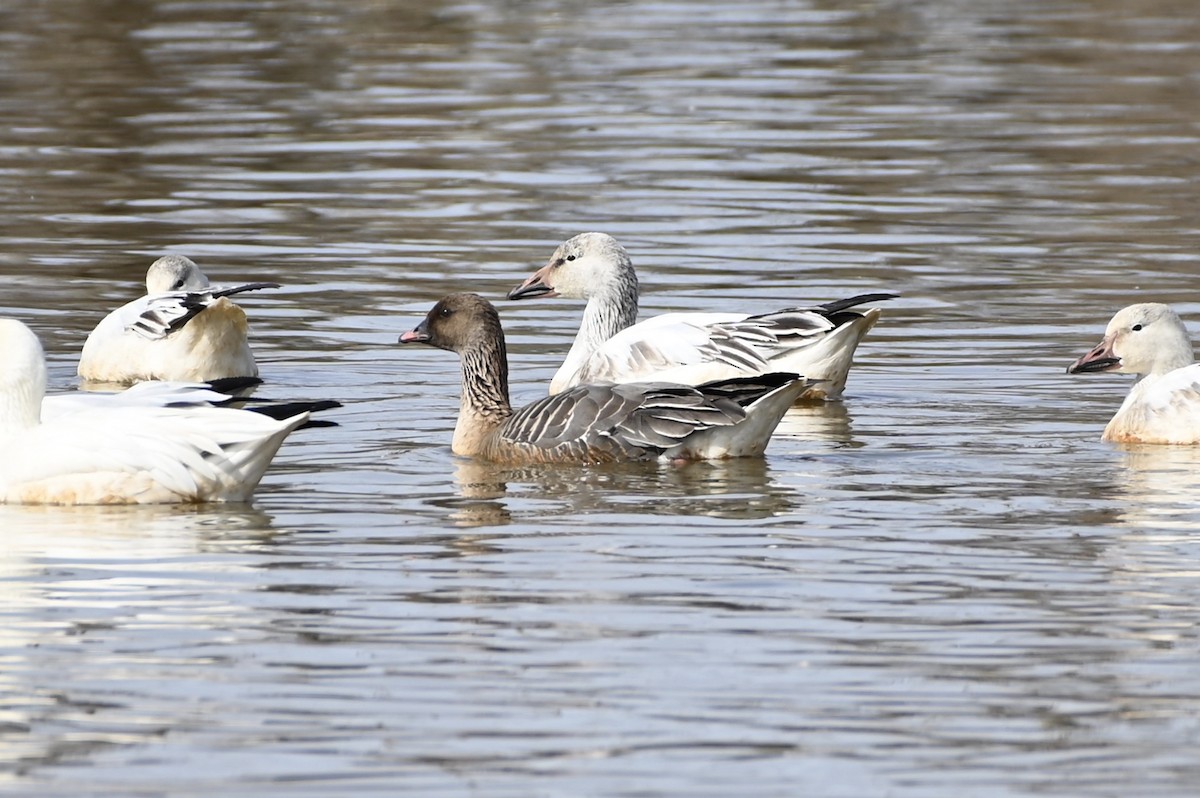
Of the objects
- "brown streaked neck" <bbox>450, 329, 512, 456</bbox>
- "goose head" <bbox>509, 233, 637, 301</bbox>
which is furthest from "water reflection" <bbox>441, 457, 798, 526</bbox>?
"goose head" <bbox>509, 233, 637, 301</bbox>

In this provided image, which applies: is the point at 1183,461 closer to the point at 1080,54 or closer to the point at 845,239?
the point at 845,239

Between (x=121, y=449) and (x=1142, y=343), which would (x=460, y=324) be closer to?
(x=121, y=449)

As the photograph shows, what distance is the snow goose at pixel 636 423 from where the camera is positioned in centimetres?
1180

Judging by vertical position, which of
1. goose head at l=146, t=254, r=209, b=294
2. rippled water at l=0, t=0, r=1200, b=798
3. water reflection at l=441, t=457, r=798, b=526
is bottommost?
water reflection at l=441, t=457, r=798, b=526

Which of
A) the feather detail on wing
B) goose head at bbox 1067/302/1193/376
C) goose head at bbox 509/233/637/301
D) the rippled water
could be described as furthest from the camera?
goose head at bbox 509/233/637/301

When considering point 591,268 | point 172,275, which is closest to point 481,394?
point 591,268

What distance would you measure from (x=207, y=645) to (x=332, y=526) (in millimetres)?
2228

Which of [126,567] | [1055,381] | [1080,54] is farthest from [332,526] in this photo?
[1080,54]

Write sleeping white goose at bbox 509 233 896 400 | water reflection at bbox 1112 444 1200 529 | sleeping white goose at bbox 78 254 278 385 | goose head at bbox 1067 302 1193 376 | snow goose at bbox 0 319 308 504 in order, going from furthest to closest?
sleeping white goose at bbox 78 254 278 385, sleeping white goose at bbox 509 233 896 400, goose head at bbox 1067 302 1193 376, snow goose at bbox 0 319 308 504, water reflection at bbox 1112 444 1200 529

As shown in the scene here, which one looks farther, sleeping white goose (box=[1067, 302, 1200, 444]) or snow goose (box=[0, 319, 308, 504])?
sleeping white goose (box=[1067, 302, 1200, 444])

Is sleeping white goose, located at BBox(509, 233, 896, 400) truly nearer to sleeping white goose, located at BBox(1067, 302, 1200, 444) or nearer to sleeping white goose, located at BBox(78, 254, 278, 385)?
sleeping white goose, located at BBox(1067, 302, 1200, 444)

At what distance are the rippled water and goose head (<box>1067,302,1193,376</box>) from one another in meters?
0.38

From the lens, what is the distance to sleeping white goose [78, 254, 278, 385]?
1472 cm

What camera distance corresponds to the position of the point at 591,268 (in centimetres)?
1491
